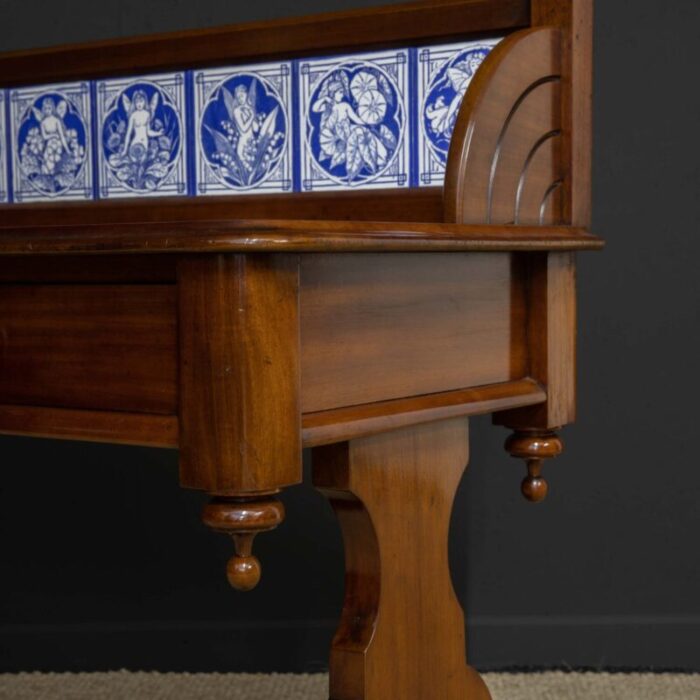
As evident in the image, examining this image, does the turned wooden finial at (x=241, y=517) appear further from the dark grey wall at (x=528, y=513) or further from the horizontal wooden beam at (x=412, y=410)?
the dark grey wall at (x=528, y=513)

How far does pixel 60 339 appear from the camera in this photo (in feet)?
3.54

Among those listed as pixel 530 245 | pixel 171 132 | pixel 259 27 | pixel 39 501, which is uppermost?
pixel 259 27

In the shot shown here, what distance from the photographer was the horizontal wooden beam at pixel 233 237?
0.93m

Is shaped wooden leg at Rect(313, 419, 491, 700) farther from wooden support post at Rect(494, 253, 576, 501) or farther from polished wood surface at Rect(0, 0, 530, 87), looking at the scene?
polished wood surface at Rect(0, 0, 530, 87)

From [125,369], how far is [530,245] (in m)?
0.43

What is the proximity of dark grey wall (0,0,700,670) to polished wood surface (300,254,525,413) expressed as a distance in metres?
0.96

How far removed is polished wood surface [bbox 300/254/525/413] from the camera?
3.42ft

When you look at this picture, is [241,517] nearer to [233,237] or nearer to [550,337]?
[233,237]

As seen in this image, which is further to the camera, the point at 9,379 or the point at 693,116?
the point at 693,116

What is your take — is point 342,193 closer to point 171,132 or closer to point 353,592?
point 171,132

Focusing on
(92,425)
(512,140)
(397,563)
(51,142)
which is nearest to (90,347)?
(92,425)

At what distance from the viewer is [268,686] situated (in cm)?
226

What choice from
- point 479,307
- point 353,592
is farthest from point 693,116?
point 353,592

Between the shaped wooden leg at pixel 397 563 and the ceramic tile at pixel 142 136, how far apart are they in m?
0.52
